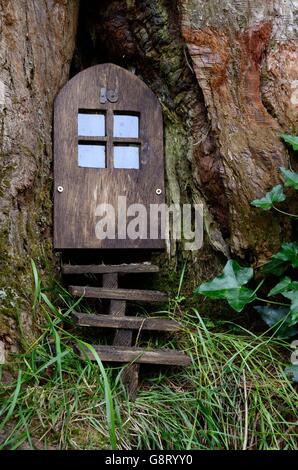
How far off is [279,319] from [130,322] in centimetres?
58

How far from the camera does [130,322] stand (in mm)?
2324

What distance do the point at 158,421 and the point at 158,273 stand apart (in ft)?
2.47

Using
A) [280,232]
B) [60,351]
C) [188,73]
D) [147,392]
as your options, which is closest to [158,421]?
[147,392]

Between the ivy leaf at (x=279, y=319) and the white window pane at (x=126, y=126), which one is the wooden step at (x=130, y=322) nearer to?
the ivy leaf at (x=279, y=319)

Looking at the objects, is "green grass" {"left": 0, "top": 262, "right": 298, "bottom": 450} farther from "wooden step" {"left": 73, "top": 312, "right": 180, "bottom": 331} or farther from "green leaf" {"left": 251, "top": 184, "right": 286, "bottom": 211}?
"green leaf" {"left": 251, "top": 184, "right": 286, "bottom": 211}

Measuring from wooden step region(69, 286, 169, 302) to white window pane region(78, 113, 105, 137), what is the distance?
70cm

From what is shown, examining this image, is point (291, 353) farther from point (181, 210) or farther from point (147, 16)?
point (147, 16)

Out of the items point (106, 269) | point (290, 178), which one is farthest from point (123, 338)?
point (290, 178)

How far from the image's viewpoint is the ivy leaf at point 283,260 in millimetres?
2385

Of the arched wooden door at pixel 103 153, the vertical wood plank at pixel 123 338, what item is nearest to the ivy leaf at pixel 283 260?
the arched wooden door at pixel 103 153

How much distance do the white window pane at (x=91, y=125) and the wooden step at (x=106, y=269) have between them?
584 millimetres

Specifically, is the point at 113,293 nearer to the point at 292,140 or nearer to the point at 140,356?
the point at 140,356

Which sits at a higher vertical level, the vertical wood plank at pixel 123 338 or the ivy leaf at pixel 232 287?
the ivy leaf at pixel 232 287

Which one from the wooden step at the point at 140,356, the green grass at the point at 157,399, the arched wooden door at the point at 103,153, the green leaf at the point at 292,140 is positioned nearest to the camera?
the green grass at the point at 157,399
